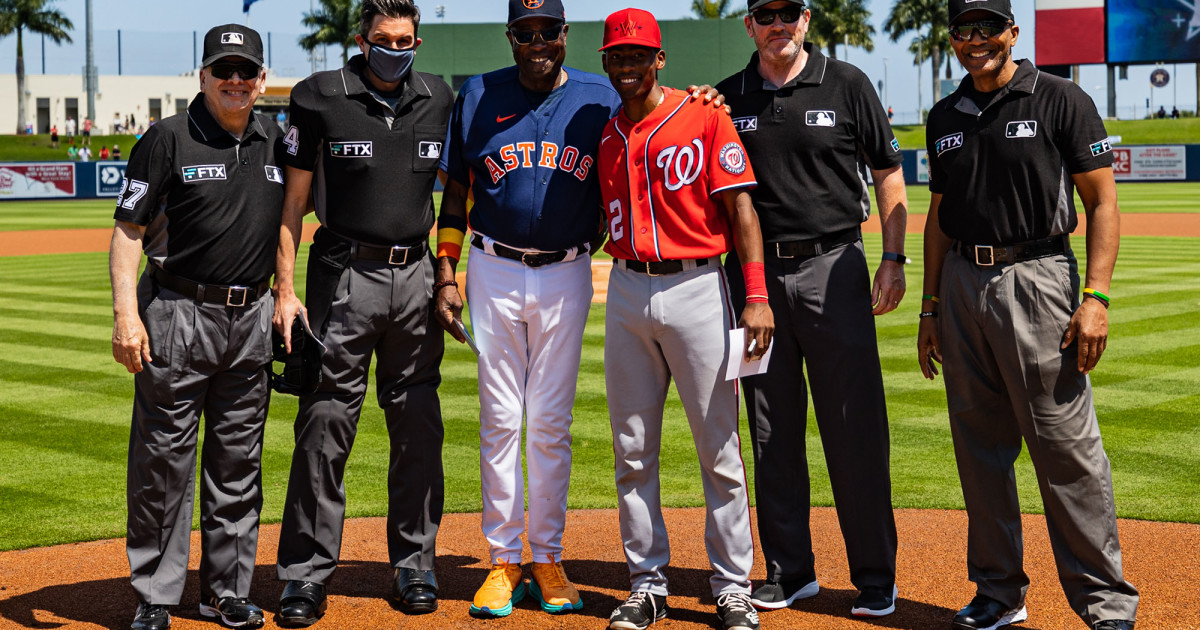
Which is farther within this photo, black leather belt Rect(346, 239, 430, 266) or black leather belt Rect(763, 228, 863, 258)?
black leather belt Rect(346, 239, 430, 266)

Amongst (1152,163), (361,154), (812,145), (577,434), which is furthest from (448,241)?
(1152,163)

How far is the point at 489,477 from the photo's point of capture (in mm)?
4785

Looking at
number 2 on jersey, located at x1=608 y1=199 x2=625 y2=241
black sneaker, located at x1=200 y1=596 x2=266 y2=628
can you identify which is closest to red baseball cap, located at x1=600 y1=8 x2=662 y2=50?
number 2 on jersey, located at x1=608 y1=199 x2=625 y2=241

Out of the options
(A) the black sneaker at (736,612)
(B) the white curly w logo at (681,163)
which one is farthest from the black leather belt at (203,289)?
(A) the black sneaker at (736,612)

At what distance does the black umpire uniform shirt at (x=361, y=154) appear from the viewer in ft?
15.5

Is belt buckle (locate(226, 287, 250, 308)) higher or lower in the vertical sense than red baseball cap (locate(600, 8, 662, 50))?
lower

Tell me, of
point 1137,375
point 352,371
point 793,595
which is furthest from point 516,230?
point 1137,375

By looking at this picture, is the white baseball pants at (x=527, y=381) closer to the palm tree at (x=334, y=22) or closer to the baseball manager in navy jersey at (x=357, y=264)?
the baseball manager in navy jersey at (x=357, y=264)

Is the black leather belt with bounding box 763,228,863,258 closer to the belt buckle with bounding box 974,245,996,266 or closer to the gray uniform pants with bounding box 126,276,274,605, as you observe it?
the belt buckle with bounding box 974,245,996,266

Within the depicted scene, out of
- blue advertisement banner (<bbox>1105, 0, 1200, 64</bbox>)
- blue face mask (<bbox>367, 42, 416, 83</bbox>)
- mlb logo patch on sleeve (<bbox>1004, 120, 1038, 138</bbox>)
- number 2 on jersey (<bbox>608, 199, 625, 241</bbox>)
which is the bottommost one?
number 2 on jersey (<bbox>608, 199, 625, 241</bbox>)

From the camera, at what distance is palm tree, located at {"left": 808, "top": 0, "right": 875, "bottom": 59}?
71.9 metres

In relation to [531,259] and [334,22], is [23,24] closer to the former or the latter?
[334,22]

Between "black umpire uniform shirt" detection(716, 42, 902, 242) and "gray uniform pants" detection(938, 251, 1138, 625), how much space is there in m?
0.59

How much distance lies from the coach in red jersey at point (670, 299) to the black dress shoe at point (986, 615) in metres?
0.78
